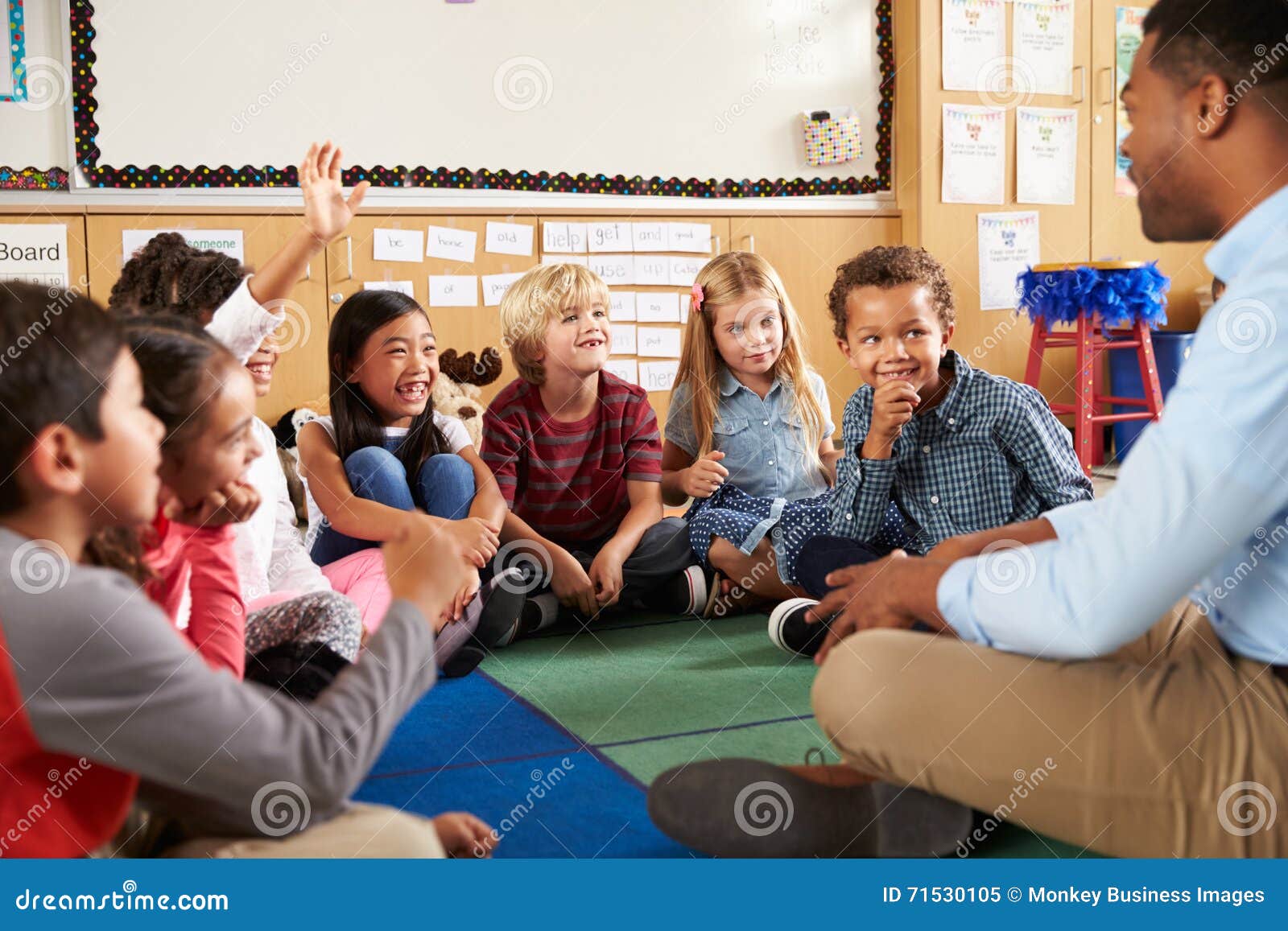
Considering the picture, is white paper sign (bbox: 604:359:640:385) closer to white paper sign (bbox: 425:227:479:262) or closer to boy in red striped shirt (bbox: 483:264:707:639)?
white paper sign (bbox: 425:227:479:262)

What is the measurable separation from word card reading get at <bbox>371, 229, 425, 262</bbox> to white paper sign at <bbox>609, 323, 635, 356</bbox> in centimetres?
62

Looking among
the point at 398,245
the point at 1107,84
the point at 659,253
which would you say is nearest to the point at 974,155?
the point at 1107,84

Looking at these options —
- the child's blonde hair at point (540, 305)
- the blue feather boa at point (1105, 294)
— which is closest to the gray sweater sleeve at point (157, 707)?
the child's blonde hair at point (540, 305)

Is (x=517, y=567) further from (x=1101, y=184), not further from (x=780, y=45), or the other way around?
(x=1101, y=184)

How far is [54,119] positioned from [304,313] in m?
0.80

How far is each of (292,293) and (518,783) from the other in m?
2.28

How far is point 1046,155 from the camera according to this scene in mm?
3689

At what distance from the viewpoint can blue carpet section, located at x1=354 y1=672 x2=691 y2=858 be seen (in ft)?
3.07

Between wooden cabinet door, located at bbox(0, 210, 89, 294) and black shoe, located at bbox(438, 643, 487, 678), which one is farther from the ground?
wooden cabinet door, located at bbox(0, 210, 89, 294)

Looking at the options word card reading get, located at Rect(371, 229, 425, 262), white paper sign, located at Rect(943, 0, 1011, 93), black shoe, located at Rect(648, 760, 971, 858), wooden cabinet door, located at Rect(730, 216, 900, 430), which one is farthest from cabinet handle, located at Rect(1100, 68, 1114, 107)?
black shoe, located at Rect(648, 760, 971, 858)

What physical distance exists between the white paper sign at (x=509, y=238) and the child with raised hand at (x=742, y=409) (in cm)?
125

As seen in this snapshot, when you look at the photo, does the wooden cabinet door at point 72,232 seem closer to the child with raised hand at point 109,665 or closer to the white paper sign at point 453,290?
the white paper sign at point 453,290

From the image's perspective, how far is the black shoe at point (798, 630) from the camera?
1558 mm

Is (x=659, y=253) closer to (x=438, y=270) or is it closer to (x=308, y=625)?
(x=438, y=270)
